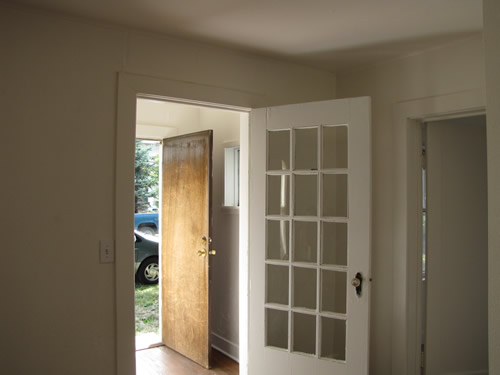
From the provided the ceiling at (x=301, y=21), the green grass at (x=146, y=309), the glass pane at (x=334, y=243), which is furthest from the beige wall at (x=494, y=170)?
the green grass at (x=146, y=309)

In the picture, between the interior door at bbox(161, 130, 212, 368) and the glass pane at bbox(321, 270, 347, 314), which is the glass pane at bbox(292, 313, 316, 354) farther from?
the interior door at bbox(161, 130, 212, 368)

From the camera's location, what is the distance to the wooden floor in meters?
3.50

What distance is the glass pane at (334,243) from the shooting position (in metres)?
2.69

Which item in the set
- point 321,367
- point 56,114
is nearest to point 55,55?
point 56,114

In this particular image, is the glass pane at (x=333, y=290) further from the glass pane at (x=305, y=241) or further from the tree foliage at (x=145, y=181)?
the tree foliage at (x=145, y=181)

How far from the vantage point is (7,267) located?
2156 millimetres

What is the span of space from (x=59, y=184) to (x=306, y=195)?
1466 mm

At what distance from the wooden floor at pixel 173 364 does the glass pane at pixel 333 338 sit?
1076mm

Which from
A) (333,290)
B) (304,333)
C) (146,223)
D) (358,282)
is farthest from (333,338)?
(146,223)

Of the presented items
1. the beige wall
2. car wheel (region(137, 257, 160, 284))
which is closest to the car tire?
car wheel (region(137, 257, 160, 284))

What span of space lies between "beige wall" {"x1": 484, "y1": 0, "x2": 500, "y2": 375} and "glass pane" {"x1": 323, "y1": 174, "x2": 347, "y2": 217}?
1222mm

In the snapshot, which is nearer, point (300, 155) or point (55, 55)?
point (55, 55)

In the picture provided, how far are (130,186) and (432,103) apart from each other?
1.99 meters

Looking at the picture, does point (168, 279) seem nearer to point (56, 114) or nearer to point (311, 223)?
point (311, 223)
